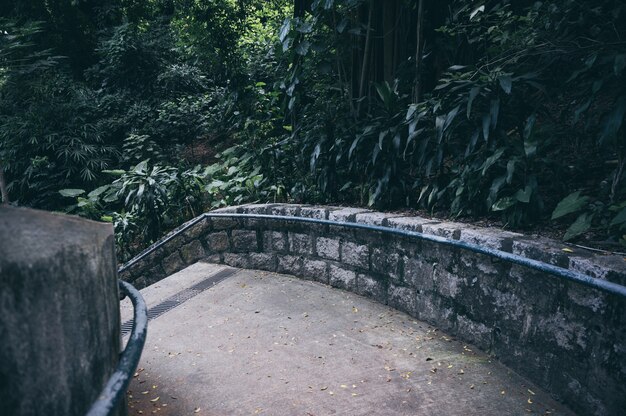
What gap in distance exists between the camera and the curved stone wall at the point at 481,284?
89.5 inches

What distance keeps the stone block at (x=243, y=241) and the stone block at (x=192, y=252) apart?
500mm

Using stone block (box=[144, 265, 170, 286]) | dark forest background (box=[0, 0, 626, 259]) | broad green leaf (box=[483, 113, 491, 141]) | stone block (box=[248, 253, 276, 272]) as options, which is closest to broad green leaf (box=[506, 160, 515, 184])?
dark forest background (box=[0, 0, 626, 259])

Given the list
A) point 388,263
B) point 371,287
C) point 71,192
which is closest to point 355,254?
point 371,287

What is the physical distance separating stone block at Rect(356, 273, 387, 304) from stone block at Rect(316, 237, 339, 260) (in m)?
0.36

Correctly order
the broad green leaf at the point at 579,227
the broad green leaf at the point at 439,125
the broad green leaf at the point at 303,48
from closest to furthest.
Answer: the broad green leaf at the point at 579,227, the broad green leaf at the point at 439,125, the broad green leaf at the point at 303,48

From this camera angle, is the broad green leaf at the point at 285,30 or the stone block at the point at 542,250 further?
the broad green leaf at the point at 285,30

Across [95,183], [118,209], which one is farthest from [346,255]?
[95,183]

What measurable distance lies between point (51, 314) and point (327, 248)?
3407 millimetres

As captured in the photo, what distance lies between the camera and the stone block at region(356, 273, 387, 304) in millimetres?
4055

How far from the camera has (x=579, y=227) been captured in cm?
263

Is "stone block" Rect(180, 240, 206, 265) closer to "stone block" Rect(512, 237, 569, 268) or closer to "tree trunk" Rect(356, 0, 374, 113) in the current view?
"tree trunk" Rect(356, 0, 374, 113)

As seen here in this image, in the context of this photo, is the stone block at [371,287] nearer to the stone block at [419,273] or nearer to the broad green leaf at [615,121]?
the stone block at [419,273]

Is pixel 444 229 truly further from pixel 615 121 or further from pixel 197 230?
pixel 197 230

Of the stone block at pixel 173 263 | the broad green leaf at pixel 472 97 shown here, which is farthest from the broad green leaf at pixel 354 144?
the stone block at pixel 173 263
